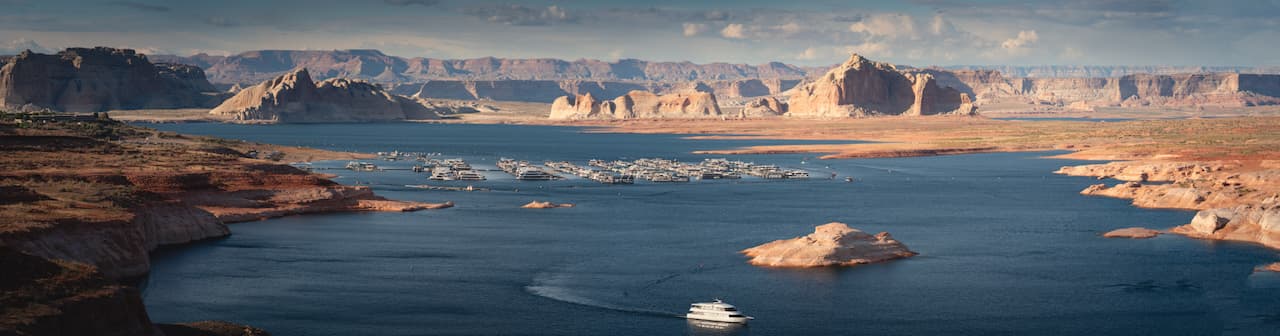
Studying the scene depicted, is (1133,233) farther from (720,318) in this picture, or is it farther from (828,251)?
(720,318)

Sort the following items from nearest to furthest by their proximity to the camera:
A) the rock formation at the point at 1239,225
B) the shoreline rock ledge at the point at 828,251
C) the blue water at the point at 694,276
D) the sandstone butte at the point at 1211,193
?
the blue water at the point at 694,276 → the shoreline rock ledge at the point at 828,251 → the rock formation at the point at 1239,225 → the sandstone butte at the point at 1211,193

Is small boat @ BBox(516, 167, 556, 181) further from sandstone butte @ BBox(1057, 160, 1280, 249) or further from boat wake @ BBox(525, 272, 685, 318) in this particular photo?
boat wake @ BBox(525, 272, 685, 318)

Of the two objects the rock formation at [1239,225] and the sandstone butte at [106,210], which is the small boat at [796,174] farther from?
the rock formation at [1239,225]

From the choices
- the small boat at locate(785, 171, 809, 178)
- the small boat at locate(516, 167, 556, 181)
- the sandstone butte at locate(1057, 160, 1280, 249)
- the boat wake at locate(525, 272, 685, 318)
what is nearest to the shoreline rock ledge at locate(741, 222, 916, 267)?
the boat wake at locate(525, 272, 685, 318)

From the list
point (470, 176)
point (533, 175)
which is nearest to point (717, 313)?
point (470, 176)

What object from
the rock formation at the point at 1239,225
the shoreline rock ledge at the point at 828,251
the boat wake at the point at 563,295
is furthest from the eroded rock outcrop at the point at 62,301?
the rock formation at the point at 1239,225

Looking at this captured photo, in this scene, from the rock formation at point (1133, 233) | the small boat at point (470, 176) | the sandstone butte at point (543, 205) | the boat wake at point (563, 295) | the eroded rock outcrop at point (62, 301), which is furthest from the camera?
the small boat at point (470, 176)
